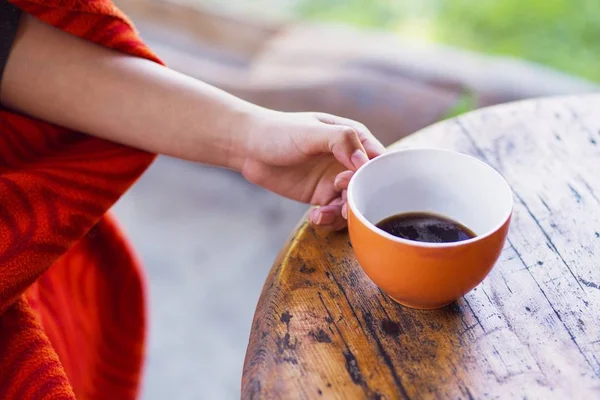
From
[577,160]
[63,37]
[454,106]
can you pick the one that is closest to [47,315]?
[63,37]

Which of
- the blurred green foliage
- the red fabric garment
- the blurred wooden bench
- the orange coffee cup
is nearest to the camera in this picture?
the orange coffee cup

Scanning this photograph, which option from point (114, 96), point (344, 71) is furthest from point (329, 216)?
point (344, 71)

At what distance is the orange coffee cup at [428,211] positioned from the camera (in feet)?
1.72

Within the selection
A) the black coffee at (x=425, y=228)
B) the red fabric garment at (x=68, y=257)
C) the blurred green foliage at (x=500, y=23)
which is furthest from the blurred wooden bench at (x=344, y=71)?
the black coffee at (x=425, y=228)

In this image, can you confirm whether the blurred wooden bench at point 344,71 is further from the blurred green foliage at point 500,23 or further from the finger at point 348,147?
the finger at point 348,147

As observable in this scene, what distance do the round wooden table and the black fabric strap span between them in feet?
1.13

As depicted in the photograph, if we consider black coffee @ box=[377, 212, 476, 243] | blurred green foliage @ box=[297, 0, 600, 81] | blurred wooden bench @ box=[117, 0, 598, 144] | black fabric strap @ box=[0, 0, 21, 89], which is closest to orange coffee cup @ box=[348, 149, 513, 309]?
black coffee @ box=[377, 212, 476, 243]

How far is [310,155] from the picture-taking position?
0.68 meters

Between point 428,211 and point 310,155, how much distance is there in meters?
0.13

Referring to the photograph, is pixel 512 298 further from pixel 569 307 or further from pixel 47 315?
pixel 47 315

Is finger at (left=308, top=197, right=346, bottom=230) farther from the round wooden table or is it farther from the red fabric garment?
the red fabric garment

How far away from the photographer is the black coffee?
585 mm

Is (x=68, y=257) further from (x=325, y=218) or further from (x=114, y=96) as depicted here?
(x=325, y=218)

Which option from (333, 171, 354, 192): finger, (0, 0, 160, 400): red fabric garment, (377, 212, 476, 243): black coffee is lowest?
(0, 0, 160, 400): red fabric garment
